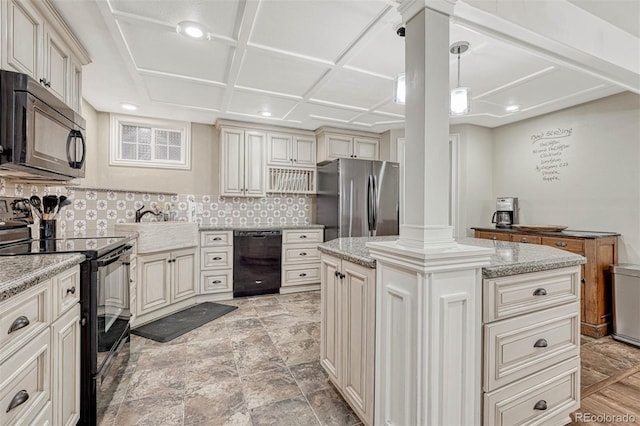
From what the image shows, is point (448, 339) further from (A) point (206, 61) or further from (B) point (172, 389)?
(A) point (206, 61)

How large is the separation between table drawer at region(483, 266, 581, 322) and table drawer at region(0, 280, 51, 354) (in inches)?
67.5

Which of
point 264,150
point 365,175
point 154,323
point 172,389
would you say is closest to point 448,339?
point 172,389

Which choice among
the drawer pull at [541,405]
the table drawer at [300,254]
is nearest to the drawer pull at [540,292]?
the drawer pull at [541,405]

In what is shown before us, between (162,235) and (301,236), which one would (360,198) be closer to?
(301,236)

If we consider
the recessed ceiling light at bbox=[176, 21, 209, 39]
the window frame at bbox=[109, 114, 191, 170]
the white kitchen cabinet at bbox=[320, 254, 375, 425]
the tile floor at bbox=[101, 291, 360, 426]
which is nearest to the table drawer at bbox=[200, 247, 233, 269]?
the tile floor at bbox=[101, 291, 360, 426]

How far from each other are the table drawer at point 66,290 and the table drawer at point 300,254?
2.74 meters

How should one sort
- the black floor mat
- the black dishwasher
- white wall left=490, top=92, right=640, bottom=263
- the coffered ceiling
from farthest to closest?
1. the black dishwasher
2. white wall left=490, top=92, right=640, bottom=263
3. the black floor mat
4. the coffered ceiling

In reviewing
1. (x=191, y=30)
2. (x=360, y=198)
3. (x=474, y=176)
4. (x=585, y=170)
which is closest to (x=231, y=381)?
(x=191, y=30)

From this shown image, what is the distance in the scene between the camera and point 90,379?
4.96 ft

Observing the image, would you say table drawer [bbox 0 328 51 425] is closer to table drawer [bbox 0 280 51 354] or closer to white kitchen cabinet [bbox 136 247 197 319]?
table drawer [bbox 0 280 51 354]

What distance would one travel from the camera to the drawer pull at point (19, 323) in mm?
958

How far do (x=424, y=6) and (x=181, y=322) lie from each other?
10.6 ft

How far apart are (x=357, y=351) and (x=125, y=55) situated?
2682 millimetres

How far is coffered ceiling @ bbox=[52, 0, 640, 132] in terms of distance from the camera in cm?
186
